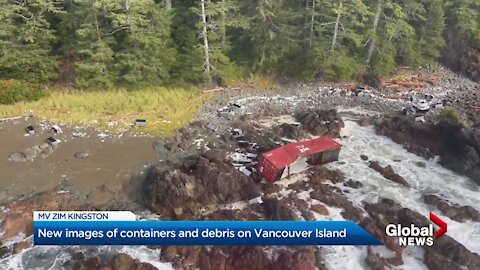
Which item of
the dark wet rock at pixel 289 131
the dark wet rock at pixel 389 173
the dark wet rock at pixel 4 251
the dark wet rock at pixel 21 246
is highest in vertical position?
the dark wet rock at pixel 289 131

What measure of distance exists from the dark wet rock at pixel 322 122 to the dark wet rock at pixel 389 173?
3851mm

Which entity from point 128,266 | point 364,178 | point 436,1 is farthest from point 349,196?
point 436,1

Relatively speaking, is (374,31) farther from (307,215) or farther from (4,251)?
(4,251)

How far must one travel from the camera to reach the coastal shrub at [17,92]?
29844 mm

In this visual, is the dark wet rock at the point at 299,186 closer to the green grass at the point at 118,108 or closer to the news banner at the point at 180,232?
the news banner at the point at 180,232

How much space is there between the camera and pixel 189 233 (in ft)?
54.9

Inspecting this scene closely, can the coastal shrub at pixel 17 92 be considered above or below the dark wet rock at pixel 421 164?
above

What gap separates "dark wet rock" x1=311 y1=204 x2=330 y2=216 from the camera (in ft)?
71.4

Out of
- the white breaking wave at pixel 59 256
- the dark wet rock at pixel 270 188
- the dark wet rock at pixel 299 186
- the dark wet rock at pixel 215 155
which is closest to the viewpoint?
the white breaking wave at pixel 59 256

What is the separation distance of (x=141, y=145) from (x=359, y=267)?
15194mm

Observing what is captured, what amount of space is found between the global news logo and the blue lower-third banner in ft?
13.5

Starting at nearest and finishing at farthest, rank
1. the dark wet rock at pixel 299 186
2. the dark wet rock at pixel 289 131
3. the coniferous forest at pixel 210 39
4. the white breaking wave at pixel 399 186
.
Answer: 1. the white breaking wave at pixel 399 186
2. the dark wet rock at pixel 299 186
3. the dark wet rock at pixel 289 131
4. the coniferous forest at pixel 210 39

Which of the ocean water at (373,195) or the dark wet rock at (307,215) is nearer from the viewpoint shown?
the ocean water at (373,195)

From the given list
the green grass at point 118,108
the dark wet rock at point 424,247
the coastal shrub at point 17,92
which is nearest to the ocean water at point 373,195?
the dark wet rock at point 424,247
